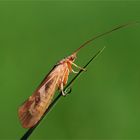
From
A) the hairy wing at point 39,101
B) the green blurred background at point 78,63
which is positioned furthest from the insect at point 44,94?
the green blurred background at point 78,63

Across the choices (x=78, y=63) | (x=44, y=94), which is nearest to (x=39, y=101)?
(x=44, y=94)

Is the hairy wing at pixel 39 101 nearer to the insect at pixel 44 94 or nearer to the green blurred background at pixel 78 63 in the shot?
the insect at pixel 44 94

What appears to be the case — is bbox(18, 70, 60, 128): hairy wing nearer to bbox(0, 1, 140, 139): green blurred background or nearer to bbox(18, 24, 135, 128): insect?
bbox(18, 24, 135, 128): insect

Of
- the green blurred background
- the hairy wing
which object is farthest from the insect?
the green blurred background

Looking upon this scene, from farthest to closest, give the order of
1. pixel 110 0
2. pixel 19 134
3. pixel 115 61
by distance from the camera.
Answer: pixel 110 0 → pixel 115 61 → pixel 19 134

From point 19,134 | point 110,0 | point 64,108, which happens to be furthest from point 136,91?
point 110,0

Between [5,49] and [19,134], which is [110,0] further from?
[19,134]
